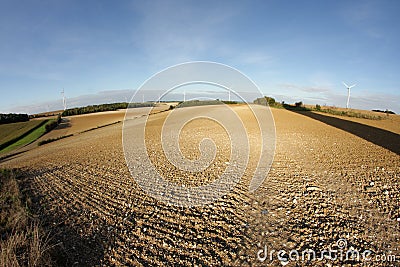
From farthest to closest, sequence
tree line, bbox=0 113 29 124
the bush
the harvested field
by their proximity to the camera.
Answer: tree line, bbox=0 113 29 124
the bush
the harvested field

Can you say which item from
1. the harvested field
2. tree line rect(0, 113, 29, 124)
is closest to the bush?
tree line rect(0, 113, 29, 124)

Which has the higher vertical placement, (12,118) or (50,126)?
(12,118)

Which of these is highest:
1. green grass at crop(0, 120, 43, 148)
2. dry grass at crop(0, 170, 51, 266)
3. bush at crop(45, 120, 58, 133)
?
dry grass at crop(0, 170, 51, 266)

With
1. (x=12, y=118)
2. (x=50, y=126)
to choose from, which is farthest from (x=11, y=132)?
(x=12, y=118)

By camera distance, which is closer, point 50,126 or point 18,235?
point 18,235

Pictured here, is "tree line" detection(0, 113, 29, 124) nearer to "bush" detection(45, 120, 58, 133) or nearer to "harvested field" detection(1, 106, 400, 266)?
"bush" detection(45, 120, 58, 133)

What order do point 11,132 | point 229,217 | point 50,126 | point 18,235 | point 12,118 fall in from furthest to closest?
1. point 12,118
2. point 50,126
3. point 11,132
4. point 229,217
5. point 18,235

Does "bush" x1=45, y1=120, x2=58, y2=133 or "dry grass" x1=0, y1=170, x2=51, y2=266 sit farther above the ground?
"dry grass" x1=0, y1=170, x2=51, y2=266

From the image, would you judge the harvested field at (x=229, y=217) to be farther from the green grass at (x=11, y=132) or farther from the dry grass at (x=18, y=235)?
the green grass at (x=11, y=132)

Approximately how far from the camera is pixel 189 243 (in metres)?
3.94

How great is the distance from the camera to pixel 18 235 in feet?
Answer: 13.3

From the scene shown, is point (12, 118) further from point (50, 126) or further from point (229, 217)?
point (229, 217)

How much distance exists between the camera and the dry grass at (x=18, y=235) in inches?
131

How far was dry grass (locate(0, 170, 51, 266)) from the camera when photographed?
3.34 metres
